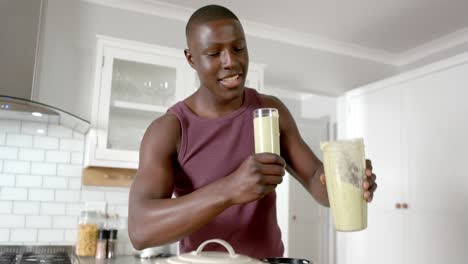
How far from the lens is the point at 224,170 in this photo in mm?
1074

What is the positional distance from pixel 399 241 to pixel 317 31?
1.65 metres

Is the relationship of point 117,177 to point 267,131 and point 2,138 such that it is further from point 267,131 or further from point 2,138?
point 267,131

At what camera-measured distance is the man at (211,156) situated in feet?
2.96

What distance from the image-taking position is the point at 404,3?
2871 mm

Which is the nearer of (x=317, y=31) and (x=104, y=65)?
(x=104, y=65)

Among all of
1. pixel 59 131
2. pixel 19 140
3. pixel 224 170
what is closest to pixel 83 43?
pixel 59 131

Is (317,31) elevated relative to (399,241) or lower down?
elevated

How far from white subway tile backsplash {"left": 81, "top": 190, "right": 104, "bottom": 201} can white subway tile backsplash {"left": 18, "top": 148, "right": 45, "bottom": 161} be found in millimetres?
322

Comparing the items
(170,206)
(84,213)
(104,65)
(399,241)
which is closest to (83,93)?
(104,65)

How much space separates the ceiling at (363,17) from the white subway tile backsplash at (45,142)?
1.17 m

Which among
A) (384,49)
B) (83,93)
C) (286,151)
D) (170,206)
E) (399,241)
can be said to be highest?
(384,49)

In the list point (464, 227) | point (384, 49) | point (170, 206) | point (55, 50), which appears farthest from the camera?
point (384, 49)

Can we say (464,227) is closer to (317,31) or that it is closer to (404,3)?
(404,3)

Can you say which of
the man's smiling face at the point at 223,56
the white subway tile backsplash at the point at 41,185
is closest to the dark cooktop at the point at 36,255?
the white subway tile backsplash at the point at 41,185
